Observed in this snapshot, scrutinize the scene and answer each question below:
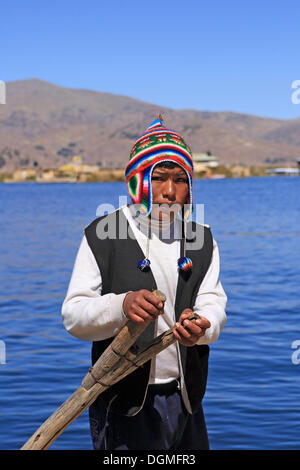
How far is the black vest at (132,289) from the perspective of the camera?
12.4ft

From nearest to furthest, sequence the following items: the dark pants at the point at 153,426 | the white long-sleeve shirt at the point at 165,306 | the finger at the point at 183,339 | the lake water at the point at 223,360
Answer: the finger at the point at 183,339 < the white long-sleeve shirt at the point at 165,306 < the dark pants at the point at 153,426 < the lake water at the point at 223,360

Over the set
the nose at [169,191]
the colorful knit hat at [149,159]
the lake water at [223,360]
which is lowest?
the lake water at [223,360]

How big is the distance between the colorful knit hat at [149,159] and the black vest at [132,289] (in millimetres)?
203

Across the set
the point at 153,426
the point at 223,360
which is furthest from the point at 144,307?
the point at 223,360

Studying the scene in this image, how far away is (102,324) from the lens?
12.0 feet

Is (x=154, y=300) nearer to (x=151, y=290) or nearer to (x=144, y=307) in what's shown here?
(x=144, y=307)

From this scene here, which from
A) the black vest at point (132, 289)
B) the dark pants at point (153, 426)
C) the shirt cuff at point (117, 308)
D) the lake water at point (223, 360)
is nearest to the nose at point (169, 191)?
the black vest at point (132, 289)

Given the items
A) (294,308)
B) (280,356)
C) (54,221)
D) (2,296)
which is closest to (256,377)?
(280,356)

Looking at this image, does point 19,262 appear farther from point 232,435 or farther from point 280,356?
point 232,435

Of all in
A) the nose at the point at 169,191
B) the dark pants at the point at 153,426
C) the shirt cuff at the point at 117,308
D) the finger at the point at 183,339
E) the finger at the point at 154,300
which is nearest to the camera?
the finger at the point at 154,300

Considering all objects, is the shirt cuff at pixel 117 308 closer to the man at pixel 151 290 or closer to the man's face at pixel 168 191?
the man at pixel 151 290

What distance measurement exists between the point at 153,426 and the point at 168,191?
1.11 m

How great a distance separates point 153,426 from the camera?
3.83 m

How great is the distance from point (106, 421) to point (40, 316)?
533 inches
